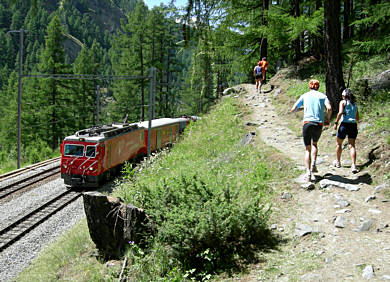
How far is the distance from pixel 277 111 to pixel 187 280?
10.2 meters

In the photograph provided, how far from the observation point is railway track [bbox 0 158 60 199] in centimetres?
1490

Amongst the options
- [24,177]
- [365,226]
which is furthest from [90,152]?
[365,226]

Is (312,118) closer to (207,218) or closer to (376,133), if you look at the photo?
(376,133)

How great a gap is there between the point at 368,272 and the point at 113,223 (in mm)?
Result: 4214

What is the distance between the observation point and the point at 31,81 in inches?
1774

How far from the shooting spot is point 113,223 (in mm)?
6504

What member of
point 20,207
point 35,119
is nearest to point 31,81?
point 35,119

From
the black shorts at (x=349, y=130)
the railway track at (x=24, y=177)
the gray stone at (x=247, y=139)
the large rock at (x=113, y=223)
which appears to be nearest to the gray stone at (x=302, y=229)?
the large rock at (x=113, y=223)

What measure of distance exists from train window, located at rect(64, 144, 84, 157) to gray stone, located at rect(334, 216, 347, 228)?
1241 cm

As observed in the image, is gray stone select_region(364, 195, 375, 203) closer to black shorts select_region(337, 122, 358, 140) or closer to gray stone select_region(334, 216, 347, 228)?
gray stone select_region(334, 216, 347, 228)

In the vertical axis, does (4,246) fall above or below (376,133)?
below

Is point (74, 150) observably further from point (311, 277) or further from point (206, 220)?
point (311, 277)

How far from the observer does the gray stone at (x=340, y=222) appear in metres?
5.33

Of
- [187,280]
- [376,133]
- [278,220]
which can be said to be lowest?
[187,280]
